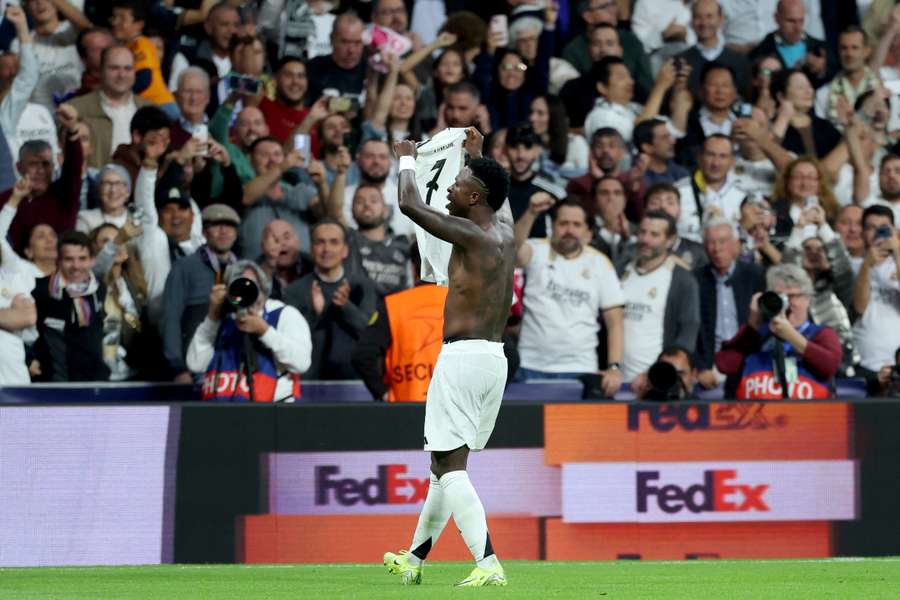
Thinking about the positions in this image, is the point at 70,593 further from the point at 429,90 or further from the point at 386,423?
the point at 429,90

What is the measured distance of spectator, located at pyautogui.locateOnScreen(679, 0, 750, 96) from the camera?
51.1 ft

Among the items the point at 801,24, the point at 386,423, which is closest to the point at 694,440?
the point at 386,423

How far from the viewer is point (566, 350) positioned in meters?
12.5

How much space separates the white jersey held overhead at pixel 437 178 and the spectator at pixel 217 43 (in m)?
5.71

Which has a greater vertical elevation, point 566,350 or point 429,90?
point 429,90

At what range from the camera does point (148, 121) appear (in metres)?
13.2

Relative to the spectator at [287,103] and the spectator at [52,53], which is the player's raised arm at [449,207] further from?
the spectator at [52,53]

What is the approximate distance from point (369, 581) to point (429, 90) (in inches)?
289

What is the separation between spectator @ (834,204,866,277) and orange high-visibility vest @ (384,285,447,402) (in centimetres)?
480

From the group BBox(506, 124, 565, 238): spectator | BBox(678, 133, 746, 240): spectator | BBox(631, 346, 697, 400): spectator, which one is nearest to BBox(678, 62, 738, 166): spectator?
BBox(678, 133, 746, 240): spectator

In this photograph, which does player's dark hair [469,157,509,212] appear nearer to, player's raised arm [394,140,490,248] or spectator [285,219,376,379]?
player's raised arm [394,140,490,248]

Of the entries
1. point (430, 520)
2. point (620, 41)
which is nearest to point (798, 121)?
point (620, 41)

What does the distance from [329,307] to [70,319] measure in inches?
75.0

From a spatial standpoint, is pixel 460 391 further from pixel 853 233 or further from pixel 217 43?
pixel 217 43
